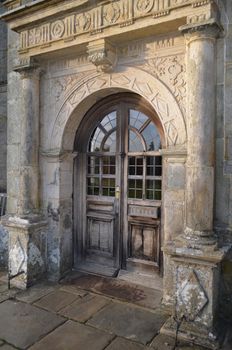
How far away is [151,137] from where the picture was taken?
3934 mm

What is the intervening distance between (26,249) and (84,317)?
4.24 ft

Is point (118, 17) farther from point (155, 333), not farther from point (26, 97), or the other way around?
point (155, 333)

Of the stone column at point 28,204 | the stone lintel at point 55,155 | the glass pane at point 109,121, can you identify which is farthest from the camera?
the glass pane at point 109,121

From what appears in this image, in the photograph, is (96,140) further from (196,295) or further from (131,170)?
(196,295)

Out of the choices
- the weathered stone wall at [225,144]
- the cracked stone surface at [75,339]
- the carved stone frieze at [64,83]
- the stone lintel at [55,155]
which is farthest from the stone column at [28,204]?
the weathered stone wall at [225,144]

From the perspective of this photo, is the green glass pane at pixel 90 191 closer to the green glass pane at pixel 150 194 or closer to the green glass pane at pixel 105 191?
the green glass pane at pixel 105 191

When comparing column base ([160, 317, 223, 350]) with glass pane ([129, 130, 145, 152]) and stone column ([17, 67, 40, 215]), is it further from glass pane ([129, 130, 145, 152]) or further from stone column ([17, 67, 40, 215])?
stone column ([17, 67, 40, 215])

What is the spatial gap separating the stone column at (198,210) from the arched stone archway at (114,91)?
27cm

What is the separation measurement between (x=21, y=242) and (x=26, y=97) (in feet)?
6.72

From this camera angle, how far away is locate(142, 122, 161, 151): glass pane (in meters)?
3.88

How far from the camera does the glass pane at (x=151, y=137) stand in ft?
12.7

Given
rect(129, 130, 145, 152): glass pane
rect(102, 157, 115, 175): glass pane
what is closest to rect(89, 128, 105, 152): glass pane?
→ rect(102, 157, 115, 175): glass pane

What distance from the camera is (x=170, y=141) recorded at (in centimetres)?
324

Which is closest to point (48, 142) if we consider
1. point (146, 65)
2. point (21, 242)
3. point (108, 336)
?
point (21, 242)
